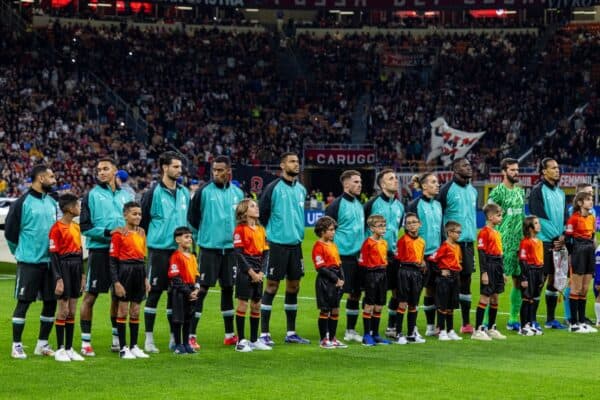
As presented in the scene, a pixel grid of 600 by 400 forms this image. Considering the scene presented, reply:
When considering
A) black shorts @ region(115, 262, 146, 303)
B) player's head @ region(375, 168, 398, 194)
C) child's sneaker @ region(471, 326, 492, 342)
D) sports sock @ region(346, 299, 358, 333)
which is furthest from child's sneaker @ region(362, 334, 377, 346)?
black shorts @ region(115, 262, 146, 303)

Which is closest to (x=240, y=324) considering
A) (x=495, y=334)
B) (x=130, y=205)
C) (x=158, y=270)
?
(x=158, y=270)

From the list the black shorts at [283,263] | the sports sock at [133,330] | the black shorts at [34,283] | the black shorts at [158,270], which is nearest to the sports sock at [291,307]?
the black shorts at [283,263]

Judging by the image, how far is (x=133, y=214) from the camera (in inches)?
556

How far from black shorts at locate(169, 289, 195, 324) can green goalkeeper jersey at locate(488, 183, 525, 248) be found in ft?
16.4

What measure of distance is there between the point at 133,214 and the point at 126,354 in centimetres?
152

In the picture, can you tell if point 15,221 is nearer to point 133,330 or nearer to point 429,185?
point 133,330

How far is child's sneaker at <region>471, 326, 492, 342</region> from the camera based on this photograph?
16.1m

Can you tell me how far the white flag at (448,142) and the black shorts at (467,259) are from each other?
108 feet

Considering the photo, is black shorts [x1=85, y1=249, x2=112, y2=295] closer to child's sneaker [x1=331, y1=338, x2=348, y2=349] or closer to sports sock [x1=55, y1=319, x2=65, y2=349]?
sports sock [x1=55, y1=319, x2=65, y2=349]

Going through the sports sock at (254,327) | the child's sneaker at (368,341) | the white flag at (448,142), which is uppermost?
the white flag at (448,142)

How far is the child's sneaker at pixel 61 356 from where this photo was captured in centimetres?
1382

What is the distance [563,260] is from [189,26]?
4287 cm

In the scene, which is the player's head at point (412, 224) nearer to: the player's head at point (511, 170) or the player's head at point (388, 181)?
the player's head at point (388, 181)

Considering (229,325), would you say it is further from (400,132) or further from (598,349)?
(400,132)
